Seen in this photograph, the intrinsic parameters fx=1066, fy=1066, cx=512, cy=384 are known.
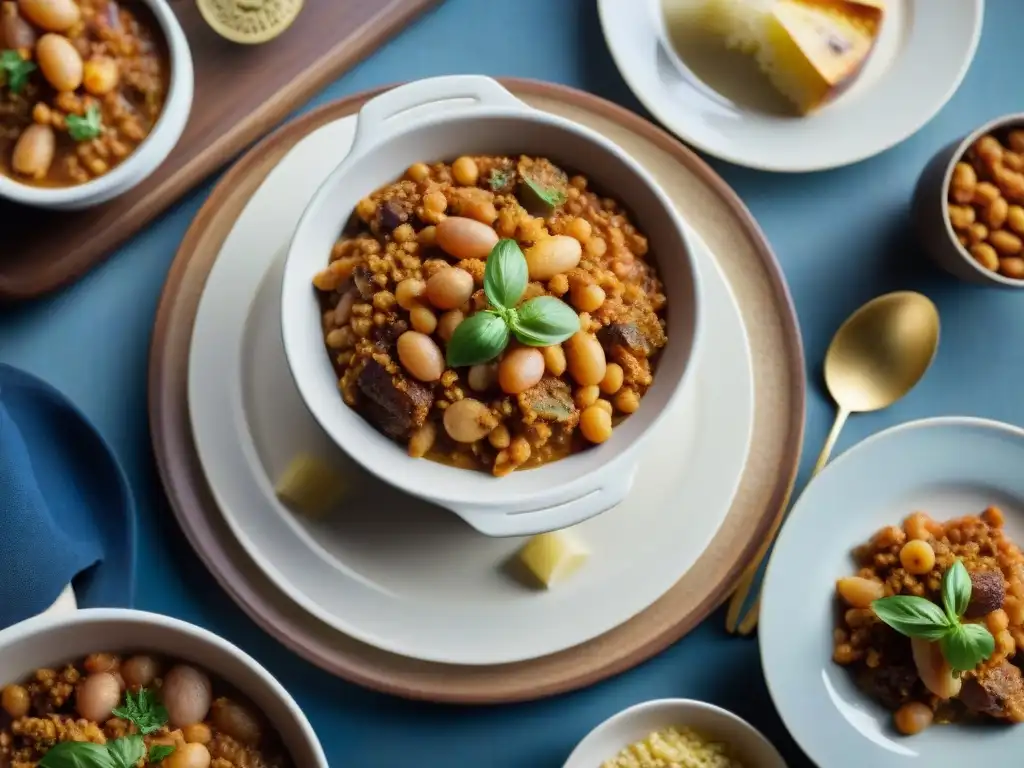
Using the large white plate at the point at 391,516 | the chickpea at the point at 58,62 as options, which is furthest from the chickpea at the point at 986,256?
the chickpea at the point at 58,62

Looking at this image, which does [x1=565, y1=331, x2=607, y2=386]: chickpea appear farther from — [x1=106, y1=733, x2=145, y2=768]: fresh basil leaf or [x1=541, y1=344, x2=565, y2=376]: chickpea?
[x1=106, y1=733, x2=145, y2=768]: fresh basil leaf

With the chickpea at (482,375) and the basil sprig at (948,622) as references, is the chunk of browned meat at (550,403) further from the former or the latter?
the basil sprig at (948,622)

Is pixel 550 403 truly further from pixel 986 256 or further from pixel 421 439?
pixel 986 256

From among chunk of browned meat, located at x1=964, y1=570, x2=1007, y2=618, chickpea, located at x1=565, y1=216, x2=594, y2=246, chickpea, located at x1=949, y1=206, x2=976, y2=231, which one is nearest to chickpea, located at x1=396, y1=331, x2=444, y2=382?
chickpea, located at x1=565, y1=216, x2=594, y2=246

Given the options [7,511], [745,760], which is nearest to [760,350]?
[745,760]

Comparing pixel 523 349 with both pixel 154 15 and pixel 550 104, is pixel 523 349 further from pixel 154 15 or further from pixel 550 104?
pixel 154 15

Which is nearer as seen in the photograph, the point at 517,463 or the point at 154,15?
the point at 517,463

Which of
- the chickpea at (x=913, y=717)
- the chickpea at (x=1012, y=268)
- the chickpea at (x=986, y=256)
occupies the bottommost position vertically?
the chickpea at (x=913, y=717)

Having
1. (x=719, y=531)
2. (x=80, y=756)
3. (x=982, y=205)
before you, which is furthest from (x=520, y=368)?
(x=982, y=205)
